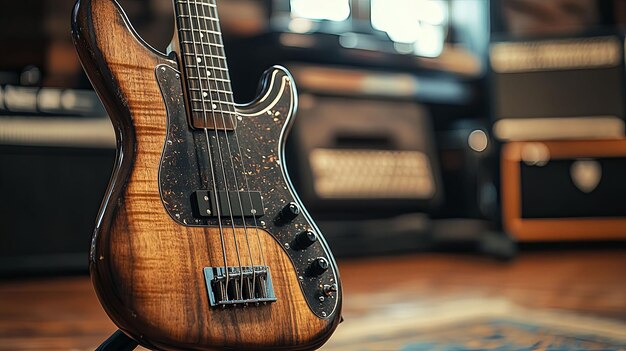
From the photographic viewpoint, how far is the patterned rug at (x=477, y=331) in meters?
0.89

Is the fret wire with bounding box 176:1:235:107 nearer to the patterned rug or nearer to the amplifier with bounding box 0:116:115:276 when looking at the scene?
the patterned rug

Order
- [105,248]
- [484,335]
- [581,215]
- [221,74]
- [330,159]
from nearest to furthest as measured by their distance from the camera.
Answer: [105,248], [221,74], [484,335], [330,159], [581,215]

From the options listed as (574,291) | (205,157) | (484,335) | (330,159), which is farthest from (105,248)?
(330,159)

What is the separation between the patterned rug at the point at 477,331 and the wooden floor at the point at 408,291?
0.04m

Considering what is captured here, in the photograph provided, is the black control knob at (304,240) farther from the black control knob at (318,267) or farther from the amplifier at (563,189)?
the amplifier at (563,189)

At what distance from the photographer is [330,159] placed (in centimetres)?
192

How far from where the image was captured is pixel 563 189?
2.26m

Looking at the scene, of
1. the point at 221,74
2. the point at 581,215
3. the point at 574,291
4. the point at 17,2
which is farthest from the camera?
the point at 581,215

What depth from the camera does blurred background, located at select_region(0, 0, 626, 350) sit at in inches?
56.7

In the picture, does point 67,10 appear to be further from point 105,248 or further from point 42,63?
point 105,248

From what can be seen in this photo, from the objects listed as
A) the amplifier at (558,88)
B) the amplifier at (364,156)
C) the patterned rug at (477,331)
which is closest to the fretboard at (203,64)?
the patterned rug at (477,331)

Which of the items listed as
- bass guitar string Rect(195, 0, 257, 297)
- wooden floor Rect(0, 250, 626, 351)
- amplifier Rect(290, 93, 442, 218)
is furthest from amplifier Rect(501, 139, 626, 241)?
bass guitar string Rect(195, 0, 257, 297)

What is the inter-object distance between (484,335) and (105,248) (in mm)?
580

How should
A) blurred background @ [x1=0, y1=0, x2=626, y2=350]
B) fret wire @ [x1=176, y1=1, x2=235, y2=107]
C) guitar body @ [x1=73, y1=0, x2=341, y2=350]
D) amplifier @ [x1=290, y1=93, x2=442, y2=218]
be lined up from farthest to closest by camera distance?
amplifier @ [x1=290, y1=93, x2=442, y2=218], blurred background @ [x1=0, y1=0, x2=626, y2=350], fret wire @ [x1=176, y1=1, x2=235, y2=107], guitar body @ [x1=73, y1=0, x2=341, y2=350]
